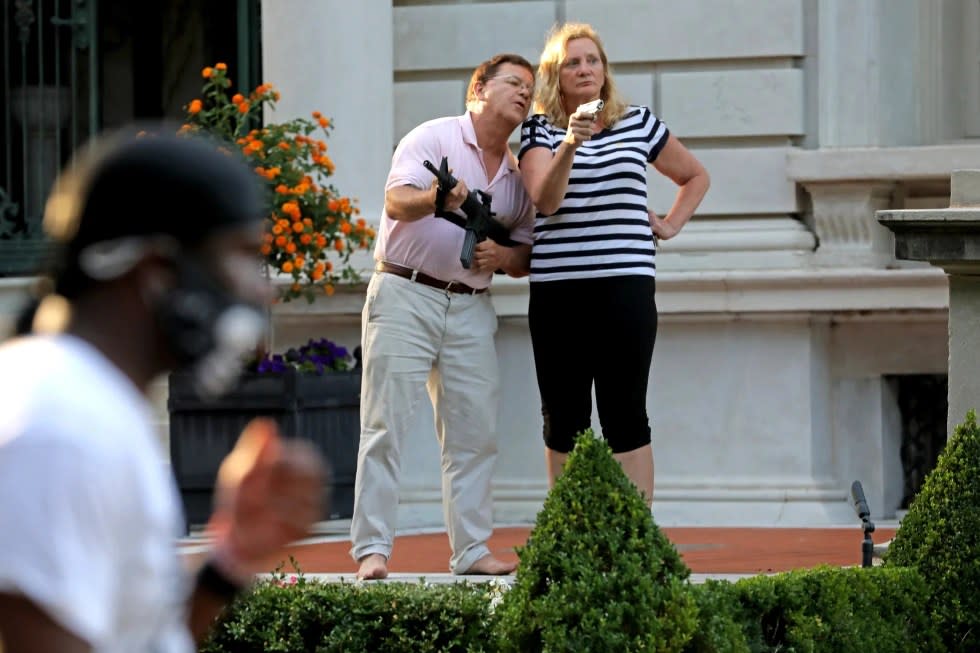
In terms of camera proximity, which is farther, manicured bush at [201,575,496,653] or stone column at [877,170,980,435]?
stone column at [877,170,980,435]

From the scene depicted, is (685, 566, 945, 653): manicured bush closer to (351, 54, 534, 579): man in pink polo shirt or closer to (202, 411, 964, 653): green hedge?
(202, 411, 964, 653): green hedge

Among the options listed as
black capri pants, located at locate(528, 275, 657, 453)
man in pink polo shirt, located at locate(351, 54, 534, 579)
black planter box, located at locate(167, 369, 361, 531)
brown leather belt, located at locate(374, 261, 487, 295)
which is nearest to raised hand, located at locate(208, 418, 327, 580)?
black capri pants, located at locate(528, 275, 657, 453)

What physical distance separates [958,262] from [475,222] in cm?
166

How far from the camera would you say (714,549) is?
8844mm

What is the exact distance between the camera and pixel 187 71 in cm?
1374

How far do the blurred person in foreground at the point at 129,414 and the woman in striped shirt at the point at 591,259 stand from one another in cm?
476

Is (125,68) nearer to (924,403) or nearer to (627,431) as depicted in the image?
(924,403)

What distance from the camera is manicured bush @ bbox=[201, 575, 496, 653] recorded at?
5.39 m

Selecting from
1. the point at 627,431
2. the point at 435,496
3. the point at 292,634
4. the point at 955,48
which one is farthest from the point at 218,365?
the point at 955,48

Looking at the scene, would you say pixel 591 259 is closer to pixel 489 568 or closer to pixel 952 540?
pixel 489 568

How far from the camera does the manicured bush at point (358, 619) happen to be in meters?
5.39

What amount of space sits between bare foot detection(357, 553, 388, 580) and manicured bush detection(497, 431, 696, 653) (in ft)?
6.84

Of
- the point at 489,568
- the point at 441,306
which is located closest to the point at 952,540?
the point at 489,568

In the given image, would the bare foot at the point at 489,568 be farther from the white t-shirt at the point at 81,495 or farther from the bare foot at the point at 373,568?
the white t-shirt at the point at 81,495
